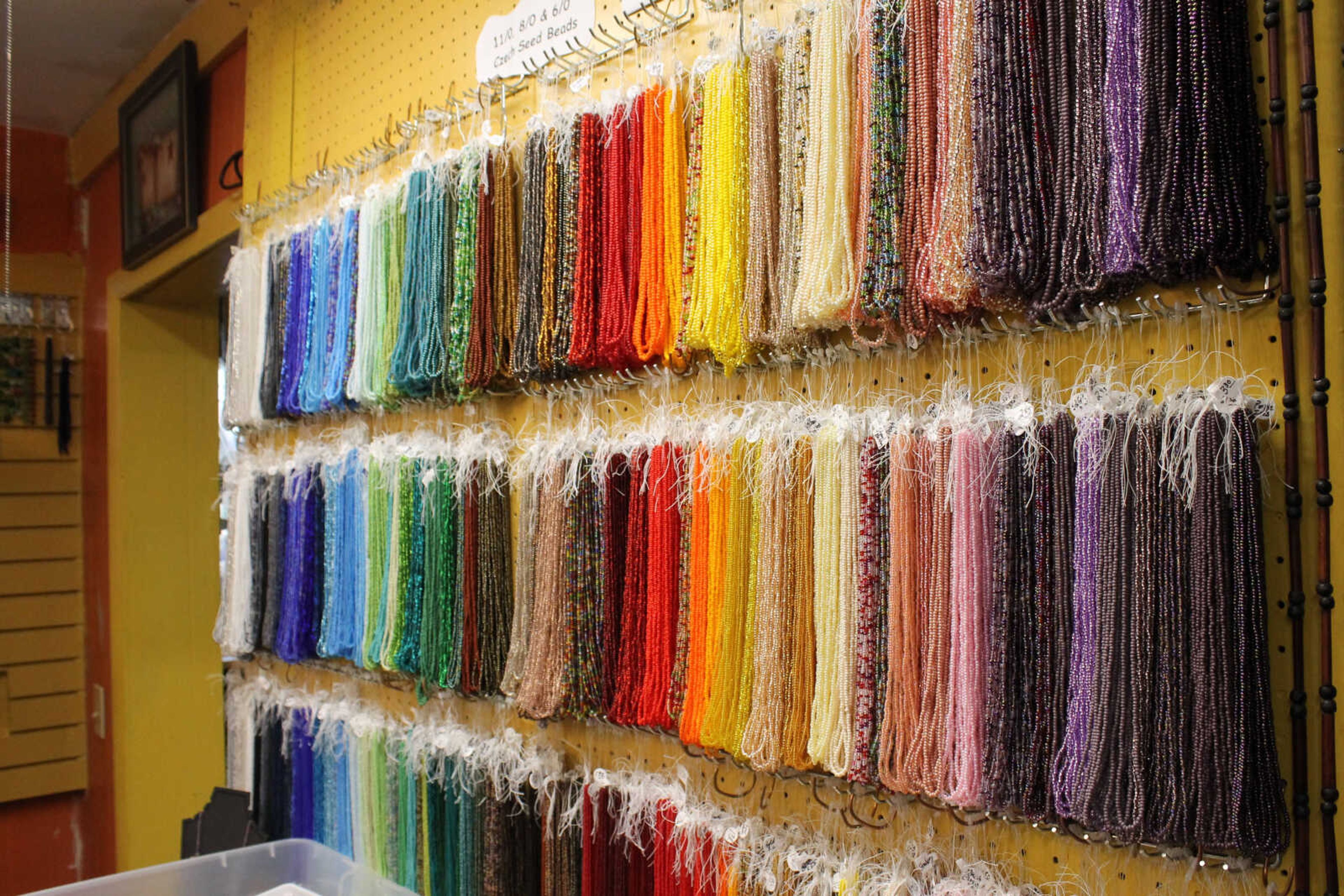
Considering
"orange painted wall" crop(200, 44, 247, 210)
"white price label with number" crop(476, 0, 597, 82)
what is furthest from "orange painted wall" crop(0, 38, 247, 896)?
"white price label with number" crop(476, 0, 597, 82)

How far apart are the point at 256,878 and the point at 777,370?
1307mm

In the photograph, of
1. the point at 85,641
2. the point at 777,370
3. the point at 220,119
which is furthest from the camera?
the point at 85,641

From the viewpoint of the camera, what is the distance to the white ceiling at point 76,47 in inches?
139

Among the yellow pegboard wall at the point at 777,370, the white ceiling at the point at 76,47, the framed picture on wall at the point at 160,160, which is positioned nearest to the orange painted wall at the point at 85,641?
the white ceiling at the point at 76,47

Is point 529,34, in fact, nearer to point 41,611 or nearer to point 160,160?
point 160,160

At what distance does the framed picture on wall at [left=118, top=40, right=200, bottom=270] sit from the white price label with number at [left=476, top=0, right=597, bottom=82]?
5.92 feet

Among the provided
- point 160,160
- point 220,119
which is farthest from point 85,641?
point 220,119

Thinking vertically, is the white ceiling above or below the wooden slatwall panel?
above

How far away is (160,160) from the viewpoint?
3.75 metres

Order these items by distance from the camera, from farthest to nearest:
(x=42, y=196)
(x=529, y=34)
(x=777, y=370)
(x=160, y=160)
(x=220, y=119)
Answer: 1. (x=42, y=196)
2. (x=160, y=160)
3. (x=220, y=119)
4. (x=529, y=34)
5. (x=777, y=370)

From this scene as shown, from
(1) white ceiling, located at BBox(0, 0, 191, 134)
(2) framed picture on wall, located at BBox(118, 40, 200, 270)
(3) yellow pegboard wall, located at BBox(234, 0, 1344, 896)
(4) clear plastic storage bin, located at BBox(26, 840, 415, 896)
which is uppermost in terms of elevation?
(1) white ceiling, located at BBox(0, 0, 191, 134)

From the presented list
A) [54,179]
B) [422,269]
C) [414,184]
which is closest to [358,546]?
[422,269]

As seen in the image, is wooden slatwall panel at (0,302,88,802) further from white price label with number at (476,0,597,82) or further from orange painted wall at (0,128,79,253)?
white price label with number at (476,0,597,82)

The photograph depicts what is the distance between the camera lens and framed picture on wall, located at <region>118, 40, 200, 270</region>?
3531 millimetres
